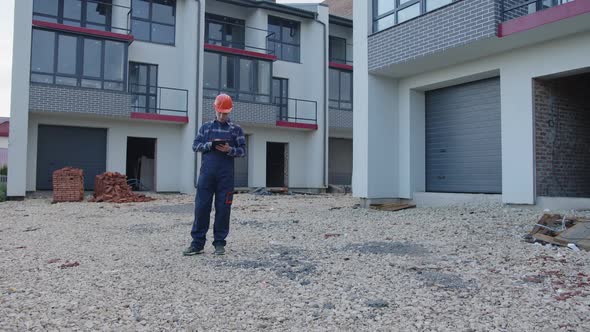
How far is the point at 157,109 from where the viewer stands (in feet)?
62.6

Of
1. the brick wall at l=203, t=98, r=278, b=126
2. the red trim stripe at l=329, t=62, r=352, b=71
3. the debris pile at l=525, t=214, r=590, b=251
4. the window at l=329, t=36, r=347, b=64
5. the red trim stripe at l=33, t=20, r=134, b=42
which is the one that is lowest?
the debris pile at l=525, t=214, r=590, b=251

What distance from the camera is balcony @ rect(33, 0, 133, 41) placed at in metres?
17.8

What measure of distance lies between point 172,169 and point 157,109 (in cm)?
247

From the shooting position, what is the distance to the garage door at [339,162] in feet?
79.8

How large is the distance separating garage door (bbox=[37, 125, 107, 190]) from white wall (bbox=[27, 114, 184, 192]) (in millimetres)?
295

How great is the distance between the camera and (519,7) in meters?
8.74

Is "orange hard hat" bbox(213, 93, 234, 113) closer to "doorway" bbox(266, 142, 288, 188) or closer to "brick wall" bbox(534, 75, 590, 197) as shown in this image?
"brick wall" bbox(534, 75, 590, 197)

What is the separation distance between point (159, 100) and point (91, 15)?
4.06 metres

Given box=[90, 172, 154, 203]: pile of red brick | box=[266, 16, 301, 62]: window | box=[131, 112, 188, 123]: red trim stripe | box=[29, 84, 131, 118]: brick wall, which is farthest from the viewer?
box=[266, 16, 301, 62]: window

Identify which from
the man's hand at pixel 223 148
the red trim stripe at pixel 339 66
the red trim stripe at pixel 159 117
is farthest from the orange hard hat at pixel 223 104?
the red trim stripe at pixel 339 66

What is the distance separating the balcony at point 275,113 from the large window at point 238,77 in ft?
1.96

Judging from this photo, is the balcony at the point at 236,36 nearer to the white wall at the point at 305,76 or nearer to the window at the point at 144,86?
the white wall at the point at 305,76

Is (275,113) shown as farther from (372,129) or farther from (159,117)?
(372,129)

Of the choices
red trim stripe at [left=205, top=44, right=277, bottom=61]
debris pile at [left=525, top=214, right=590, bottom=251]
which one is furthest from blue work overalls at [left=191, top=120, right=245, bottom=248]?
red trim stripe at [left=205, top=44, right=277, bottom=61]
